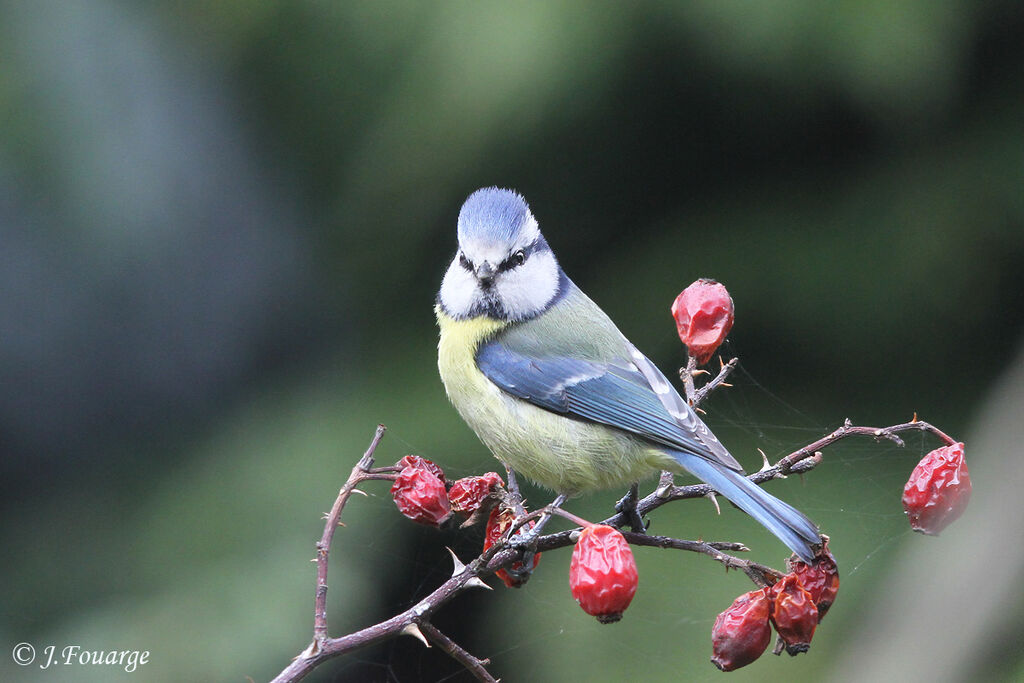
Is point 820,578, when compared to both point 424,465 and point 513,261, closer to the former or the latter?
point 424,465

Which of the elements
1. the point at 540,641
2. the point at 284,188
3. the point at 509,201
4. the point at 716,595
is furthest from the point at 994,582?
the point at 284,188

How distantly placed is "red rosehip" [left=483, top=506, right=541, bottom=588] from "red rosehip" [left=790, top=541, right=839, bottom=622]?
0.36 metres

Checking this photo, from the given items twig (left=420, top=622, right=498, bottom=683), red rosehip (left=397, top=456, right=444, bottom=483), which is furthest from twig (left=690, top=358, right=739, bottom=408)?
twig (left=420, top=622, right=498, bottom=683)

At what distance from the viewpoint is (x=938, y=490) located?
4.40ft

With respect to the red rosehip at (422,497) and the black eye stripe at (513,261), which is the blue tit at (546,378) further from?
the red rosehip at (422,497)

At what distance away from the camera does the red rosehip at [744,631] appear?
124 cm

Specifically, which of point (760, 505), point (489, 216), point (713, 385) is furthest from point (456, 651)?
point (489, 216)

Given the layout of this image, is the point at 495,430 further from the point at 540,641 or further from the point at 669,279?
the point at 669,279

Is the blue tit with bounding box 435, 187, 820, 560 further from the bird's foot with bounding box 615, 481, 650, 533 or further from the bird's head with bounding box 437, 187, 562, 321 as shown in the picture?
the bird's foot with bounding box 615, 481, 650, 533

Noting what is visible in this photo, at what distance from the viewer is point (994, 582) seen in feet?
6.81

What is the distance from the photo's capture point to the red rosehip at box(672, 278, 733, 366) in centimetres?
162

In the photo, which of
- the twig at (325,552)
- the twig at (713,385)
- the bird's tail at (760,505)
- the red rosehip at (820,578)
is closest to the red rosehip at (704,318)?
the twig at (713,385)

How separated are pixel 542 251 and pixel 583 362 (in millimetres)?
288

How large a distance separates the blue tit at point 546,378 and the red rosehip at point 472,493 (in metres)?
0.22
